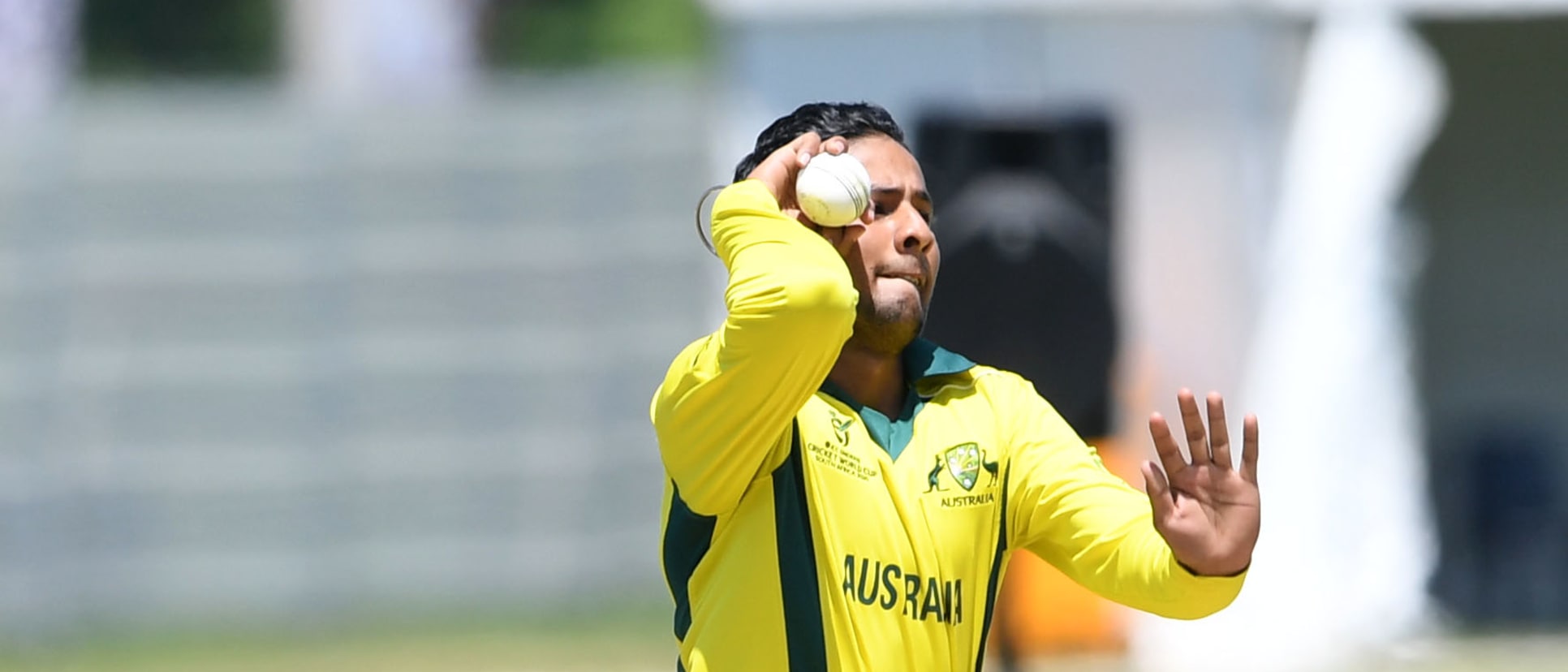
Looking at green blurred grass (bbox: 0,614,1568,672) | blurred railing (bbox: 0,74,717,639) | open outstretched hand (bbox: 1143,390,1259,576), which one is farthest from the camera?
blurred railing (bbox: 0,74,717,639)

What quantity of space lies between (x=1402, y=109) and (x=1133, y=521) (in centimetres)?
698

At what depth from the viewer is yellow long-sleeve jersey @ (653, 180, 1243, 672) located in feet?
9.03

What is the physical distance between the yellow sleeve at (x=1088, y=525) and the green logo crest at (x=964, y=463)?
80mm

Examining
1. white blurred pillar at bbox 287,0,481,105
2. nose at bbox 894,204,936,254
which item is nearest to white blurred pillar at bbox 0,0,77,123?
white blurred pillar at bbox 287,0,481,105

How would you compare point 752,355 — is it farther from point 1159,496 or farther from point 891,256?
point 1159,496

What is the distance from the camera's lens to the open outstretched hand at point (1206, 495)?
114 inches

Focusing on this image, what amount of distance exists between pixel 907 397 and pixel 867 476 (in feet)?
0.73

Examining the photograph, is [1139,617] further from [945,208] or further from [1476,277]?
[1476,277]

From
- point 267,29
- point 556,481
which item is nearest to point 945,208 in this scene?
point 556,481

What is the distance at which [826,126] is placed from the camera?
3.16 meters

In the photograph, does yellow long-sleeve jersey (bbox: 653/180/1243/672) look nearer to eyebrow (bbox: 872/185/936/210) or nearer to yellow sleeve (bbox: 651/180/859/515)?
yellow sleeve (bbox: 651/180/859/515)

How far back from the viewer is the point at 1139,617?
377 inches

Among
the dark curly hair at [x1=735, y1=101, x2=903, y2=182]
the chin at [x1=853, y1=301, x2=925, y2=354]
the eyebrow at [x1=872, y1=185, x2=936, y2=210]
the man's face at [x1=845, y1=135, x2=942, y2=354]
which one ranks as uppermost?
the dark curly hair at [x1=735, y1=101, x2=903, y2=182]

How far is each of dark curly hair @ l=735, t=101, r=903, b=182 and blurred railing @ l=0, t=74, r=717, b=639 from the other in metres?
8.23
